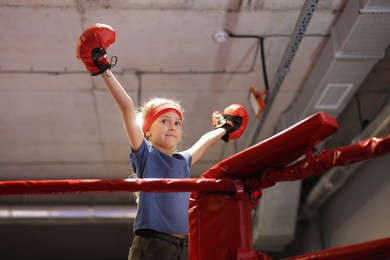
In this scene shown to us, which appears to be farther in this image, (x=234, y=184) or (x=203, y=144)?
(x=203, y=144)

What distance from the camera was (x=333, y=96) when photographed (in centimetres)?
441

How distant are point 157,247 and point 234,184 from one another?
0.43m

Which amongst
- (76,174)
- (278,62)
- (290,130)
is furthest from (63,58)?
(290,130)

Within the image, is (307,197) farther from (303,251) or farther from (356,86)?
(356,86)

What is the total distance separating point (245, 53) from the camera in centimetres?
421

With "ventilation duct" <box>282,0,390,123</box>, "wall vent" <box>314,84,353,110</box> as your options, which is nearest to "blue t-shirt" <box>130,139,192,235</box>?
"ventilation duct" <box>282,0,390,123</box>

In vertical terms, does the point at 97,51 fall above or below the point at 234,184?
above

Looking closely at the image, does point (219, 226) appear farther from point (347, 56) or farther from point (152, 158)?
point (347, 56)

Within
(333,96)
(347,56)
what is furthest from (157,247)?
(333,96)

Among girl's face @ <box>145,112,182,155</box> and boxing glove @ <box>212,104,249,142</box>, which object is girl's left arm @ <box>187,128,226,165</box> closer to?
boxing glove @ <box>212,104,249,142</box>

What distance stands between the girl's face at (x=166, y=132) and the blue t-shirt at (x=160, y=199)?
6cm

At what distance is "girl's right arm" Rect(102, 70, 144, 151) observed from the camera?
1.90 meters

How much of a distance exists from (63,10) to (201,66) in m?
1.13

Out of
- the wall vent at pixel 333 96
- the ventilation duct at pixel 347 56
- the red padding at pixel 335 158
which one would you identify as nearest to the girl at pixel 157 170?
the red padding at pixel 335 158
